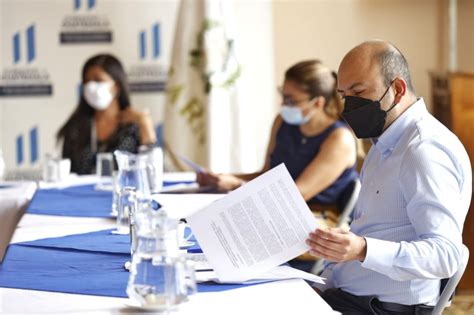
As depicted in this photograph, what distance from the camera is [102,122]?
5.70 m

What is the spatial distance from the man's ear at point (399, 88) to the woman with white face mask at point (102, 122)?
3.11 metres

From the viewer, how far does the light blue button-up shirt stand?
7.43 feet

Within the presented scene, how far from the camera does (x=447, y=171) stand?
7.77 feet

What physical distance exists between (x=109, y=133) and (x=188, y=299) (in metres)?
3.75

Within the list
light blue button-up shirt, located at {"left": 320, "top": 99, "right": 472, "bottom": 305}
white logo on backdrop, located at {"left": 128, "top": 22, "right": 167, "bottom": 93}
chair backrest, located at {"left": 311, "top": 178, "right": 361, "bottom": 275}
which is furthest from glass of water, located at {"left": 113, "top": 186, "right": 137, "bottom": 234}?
white logo on backdrop, located at {"left": 128, "top": 22, "right": 167, "bottom": 93}

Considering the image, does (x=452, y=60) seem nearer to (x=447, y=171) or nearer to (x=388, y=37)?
(x=388, y=37)

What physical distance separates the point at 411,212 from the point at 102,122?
11.9 feet

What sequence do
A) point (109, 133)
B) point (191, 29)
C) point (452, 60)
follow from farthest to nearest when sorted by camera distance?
point (452, 60)
point (191, 29)
point (109, 133)

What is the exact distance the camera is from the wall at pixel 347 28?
6988mm

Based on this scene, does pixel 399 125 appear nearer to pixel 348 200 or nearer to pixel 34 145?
pixel 348 200

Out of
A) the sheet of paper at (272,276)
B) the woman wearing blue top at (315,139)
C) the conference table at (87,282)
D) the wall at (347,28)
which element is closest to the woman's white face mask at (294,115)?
the woman wearing blue top at (315,139)

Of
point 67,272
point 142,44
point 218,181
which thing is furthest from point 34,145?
point 67,272

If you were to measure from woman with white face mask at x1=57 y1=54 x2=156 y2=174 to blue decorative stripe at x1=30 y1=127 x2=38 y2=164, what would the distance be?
4.15 ft

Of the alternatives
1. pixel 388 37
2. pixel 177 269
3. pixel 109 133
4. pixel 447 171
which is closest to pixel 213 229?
pixel 177 269
